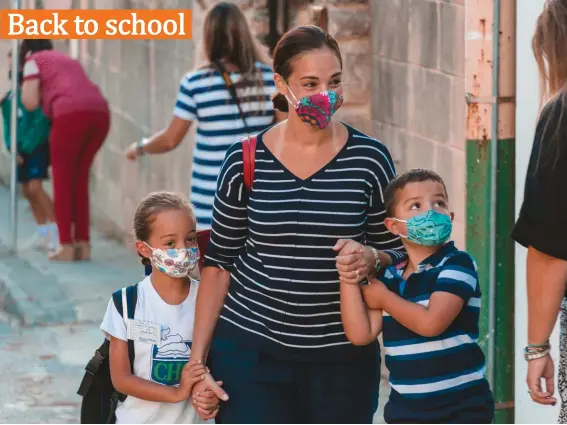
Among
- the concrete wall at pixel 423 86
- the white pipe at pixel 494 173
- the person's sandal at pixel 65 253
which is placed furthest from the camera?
the person's sandal at pixel 65 253

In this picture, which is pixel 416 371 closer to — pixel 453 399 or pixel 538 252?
pixel 453 399

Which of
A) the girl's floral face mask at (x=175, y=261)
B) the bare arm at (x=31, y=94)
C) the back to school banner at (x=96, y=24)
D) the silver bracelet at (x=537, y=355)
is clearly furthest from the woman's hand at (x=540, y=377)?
the bare arm at (x=31, y=94)

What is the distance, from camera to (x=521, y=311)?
234 inches

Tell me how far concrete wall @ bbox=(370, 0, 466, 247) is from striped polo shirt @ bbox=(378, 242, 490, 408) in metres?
2.39

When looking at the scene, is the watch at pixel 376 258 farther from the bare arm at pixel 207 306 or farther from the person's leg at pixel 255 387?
the bare arm at pixel 207 306

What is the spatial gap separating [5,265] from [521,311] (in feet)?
20.1

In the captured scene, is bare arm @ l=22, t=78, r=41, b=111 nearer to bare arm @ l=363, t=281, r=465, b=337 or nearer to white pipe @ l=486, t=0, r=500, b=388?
white pipe @ l=486, t=0, r=500, b=388

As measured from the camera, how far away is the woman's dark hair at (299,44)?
14.1 feet

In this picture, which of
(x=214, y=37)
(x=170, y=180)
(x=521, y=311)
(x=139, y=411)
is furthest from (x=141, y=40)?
(x=139, y=411)

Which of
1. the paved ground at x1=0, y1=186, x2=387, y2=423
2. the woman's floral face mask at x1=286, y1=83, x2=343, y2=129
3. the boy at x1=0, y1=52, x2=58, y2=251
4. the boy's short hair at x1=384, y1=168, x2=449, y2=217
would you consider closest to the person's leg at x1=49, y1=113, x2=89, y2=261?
the paved ground at x1=0, y1=186, x2=387, y2=423

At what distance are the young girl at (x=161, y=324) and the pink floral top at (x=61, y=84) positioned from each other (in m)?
6.58

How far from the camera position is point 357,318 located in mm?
4129

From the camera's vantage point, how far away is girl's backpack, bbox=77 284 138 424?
4.67 m

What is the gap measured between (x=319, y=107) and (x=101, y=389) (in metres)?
1.15
